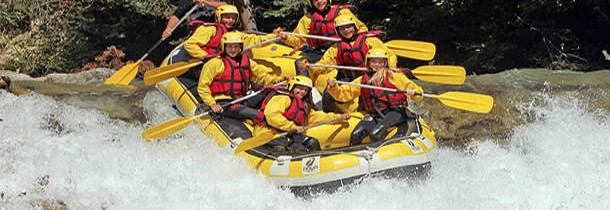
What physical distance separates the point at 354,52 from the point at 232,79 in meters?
1.19

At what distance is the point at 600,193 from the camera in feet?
21.9

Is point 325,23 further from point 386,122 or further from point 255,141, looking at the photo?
point 255,141

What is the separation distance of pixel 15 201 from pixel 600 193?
4.84m

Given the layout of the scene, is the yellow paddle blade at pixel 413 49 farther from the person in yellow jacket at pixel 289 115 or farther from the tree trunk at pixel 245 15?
the tree trunk at pixel 245 15

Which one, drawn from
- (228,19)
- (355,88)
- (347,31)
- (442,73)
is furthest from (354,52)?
(228,19)

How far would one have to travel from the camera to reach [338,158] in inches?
241

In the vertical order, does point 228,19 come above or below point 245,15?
above

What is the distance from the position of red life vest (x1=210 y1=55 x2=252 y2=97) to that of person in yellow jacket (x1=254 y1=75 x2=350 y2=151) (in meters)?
0.56

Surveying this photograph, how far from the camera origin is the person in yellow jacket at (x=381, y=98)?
263 inches

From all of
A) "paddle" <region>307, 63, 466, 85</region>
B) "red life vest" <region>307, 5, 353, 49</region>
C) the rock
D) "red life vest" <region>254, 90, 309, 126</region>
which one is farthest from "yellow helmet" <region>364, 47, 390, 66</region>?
the rock

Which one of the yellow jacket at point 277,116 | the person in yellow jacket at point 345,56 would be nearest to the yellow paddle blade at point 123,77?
the person in yellow jacket at point 345,56

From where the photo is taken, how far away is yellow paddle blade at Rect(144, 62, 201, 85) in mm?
7352

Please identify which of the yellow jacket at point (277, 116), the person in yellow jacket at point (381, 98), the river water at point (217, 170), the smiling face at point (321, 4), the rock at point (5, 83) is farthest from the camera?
the rock at point (5, 83)

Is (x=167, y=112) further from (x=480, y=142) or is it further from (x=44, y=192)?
(x=480, y=142)
